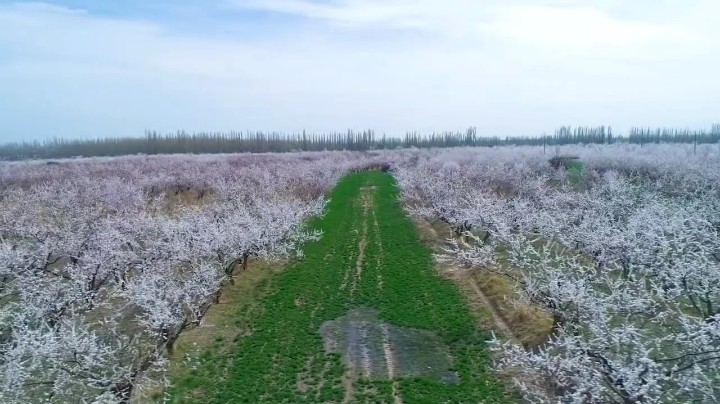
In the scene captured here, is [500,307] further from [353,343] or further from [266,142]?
[266,142]

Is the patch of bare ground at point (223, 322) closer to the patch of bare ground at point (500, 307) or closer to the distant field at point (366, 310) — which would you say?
the distant field at point (366, 310)

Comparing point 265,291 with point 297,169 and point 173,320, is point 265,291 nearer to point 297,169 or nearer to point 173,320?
point 173,320

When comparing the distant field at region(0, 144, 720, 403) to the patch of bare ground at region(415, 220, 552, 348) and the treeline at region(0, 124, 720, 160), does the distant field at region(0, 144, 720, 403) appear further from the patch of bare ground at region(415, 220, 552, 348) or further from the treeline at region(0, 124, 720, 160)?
the treeline at region(0, 124, 720, 160)

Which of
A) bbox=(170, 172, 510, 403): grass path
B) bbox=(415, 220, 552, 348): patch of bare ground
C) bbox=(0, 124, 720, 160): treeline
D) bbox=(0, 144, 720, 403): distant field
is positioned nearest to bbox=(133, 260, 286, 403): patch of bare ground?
bbox=(0, 144, 720, 403): distant field

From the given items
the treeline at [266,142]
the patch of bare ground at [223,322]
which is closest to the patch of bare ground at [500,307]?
the patch of bare ground at [223,322]

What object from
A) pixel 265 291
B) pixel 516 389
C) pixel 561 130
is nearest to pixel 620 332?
pixel 516 389

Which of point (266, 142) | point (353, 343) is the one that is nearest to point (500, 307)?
point (353, 343)
